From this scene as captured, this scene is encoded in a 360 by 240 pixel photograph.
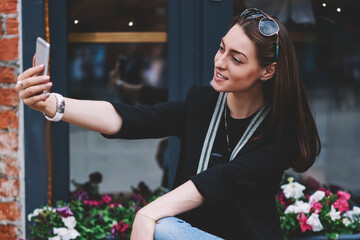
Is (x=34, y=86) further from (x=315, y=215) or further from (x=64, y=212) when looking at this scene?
(x=315, y=215)

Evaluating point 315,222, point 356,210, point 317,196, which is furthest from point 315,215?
point 356,210

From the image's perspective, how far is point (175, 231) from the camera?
65.1 inches

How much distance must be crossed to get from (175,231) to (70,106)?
0.52 metres

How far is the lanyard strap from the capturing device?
1.86 m

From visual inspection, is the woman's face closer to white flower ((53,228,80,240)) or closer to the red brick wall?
white flower ((53,228,80,240))

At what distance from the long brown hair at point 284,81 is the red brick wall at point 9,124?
1.27 m

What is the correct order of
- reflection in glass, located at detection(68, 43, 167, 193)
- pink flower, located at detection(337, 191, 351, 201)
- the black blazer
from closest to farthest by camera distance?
1. the black blazer
2. pink flower, located at detection(337, 191, 351, 201)
3. reflection in glass, located at detection(68, 43, 167, 193)

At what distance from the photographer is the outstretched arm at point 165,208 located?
5.50 ft

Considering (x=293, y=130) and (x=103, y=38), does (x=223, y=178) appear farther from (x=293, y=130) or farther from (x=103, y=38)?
(x=103, y=38)

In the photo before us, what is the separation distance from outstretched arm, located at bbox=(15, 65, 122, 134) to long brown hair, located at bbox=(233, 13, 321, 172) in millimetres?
539

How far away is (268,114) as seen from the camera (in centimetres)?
189

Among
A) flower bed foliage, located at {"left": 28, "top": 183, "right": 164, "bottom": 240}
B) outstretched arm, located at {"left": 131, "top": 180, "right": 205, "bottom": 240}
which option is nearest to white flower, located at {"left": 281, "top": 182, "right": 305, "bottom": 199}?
flower bed foliage, located at {"left": 28, "top": 183, "right": 164, "bottom": 240}

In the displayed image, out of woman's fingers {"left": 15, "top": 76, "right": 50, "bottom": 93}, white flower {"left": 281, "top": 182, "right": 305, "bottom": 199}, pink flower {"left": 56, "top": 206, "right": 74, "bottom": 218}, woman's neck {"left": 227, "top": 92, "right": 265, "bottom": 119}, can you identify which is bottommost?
pink flower {"left": 56, "top": 206, "right": 74, "bottom": 218}

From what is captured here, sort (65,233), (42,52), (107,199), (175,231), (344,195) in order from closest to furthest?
(42,52), (175,231), (65,233), (344,195), (107,199)
